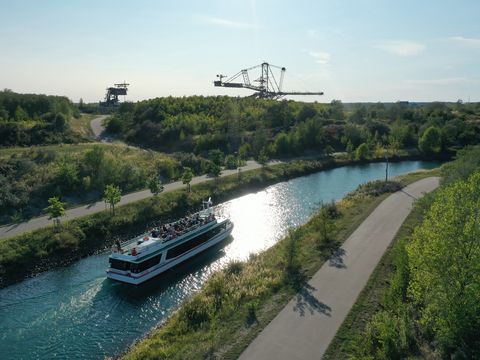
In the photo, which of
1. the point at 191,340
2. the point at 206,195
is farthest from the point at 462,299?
the point at 206,195

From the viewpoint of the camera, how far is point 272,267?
104ft

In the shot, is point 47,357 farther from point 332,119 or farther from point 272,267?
point 332,119

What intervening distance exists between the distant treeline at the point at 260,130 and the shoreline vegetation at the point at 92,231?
2468 centimetres

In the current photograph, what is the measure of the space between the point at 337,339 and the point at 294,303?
4.35m

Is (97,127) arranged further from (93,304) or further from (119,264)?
(93,304)

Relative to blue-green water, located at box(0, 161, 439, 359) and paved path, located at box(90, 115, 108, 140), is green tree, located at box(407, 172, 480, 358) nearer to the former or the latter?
blue-green water, located at box(0, 161, 439, 359)

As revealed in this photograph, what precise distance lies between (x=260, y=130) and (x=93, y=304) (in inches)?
2483

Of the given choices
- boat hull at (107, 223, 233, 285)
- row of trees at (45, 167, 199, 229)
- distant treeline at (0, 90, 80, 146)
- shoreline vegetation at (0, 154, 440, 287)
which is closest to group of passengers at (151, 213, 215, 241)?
boat hull at (107, 223, 233, 285)

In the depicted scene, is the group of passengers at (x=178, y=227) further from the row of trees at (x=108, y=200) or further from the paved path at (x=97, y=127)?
the paved path at (x=97, y=127)

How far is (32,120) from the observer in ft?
Result: 271

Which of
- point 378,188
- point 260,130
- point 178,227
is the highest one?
point 260,130

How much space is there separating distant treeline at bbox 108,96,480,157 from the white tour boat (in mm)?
40074

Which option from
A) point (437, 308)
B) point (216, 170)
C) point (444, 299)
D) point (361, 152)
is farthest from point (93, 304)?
point (361, 152)

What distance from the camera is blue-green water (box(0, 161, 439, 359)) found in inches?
1006
